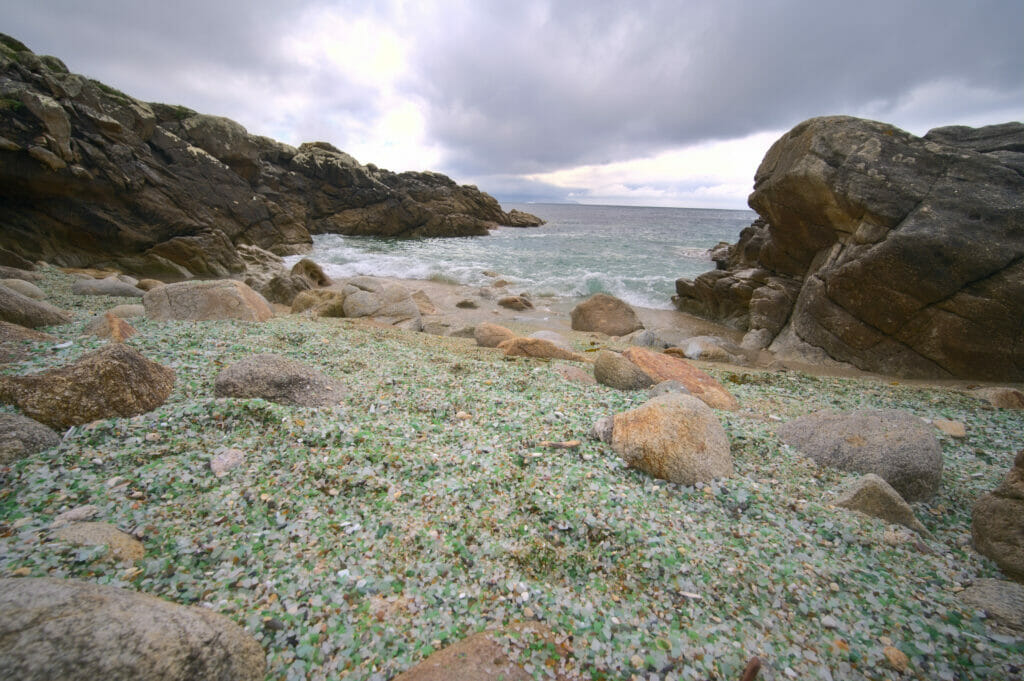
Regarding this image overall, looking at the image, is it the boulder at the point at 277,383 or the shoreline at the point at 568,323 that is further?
the shoreline at the point at 568,323

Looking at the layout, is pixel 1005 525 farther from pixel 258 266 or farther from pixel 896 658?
pixel 258 266

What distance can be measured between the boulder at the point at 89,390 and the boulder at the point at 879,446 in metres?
6.06

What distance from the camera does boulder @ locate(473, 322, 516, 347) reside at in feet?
28.3

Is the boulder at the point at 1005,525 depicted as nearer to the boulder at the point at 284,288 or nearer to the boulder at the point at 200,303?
the boulder at the point at 200,303

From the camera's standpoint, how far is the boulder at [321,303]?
11.2m

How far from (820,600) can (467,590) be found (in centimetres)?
204

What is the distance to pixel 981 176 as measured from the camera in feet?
25.5

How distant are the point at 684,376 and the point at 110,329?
769cm

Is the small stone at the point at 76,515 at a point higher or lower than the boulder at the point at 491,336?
higher

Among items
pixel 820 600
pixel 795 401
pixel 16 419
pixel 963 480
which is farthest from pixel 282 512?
pixel 795 401

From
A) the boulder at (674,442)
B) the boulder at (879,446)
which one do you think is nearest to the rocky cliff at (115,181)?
the boulder at (674,442)

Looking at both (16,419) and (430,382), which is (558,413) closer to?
(430,382)

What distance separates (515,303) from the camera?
15594 mm

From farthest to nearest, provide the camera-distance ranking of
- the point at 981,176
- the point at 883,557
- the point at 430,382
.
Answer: the point at 981,176 → the point at 430,382 → the point at 883,557
